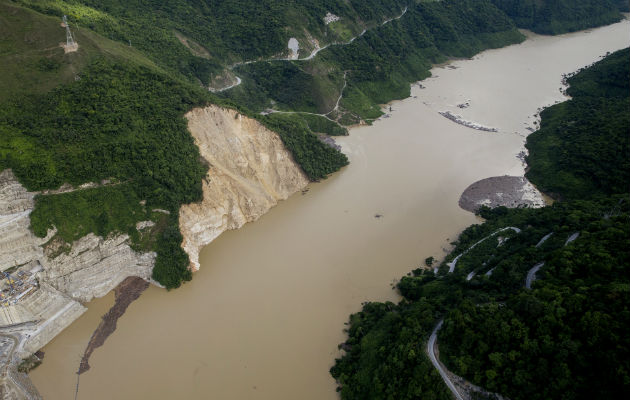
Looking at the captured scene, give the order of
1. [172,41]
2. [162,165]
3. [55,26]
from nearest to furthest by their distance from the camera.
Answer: [162,165], [55,26], [172,41]

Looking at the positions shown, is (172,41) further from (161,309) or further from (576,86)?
(576,86)

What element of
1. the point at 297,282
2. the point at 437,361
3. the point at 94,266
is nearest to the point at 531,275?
the point at 437,361

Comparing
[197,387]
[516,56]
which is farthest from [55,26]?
[516,56]

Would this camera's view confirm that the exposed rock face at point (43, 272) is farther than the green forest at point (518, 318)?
Yes

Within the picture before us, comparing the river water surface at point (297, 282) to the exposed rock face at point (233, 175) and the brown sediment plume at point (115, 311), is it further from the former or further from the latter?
the exposed rock face at point (233, 175)

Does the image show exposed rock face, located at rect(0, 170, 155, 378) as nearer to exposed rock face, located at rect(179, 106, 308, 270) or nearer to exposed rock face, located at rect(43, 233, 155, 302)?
exposed rock face, located at rect(43, 233, 155, 302)

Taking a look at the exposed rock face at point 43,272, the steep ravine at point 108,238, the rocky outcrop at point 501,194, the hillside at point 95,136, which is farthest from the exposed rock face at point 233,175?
the rocky outcrop at point 501,194
